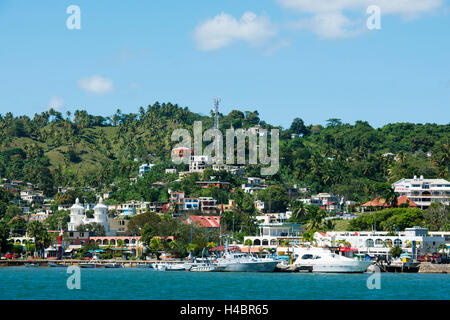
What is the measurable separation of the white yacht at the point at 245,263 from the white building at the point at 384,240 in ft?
53.2

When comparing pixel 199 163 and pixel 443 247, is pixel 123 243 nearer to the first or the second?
pixel 199 163

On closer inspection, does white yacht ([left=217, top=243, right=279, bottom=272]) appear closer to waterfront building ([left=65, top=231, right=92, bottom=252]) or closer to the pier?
the pier

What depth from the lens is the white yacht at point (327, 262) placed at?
88.2 meters

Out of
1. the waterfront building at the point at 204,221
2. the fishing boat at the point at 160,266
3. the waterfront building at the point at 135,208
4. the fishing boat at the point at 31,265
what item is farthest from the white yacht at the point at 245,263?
the waterfront building at the point at 135,208

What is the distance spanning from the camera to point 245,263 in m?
94.3

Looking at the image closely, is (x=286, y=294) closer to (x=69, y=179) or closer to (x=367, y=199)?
(x=367, y=199)

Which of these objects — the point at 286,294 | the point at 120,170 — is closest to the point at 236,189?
the point at 120,170

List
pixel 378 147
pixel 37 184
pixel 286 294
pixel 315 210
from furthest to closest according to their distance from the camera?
pixel 378 147 → pixel 37 184 → pixel 315 210 → pixel 286 294

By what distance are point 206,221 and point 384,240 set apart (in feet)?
115

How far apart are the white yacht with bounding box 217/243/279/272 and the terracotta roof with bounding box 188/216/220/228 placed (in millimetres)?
28818

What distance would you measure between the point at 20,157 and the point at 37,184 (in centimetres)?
1904

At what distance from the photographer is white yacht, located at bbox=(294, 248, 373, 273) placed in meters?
88.2

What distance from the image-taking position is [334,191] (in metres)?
159

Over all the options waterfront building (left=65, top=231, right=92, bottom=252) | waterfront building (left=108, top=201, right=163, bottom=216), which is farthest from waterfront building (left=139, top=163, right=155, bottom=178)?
waterfront building (left=65, top=231, right=92, bottom=252)
